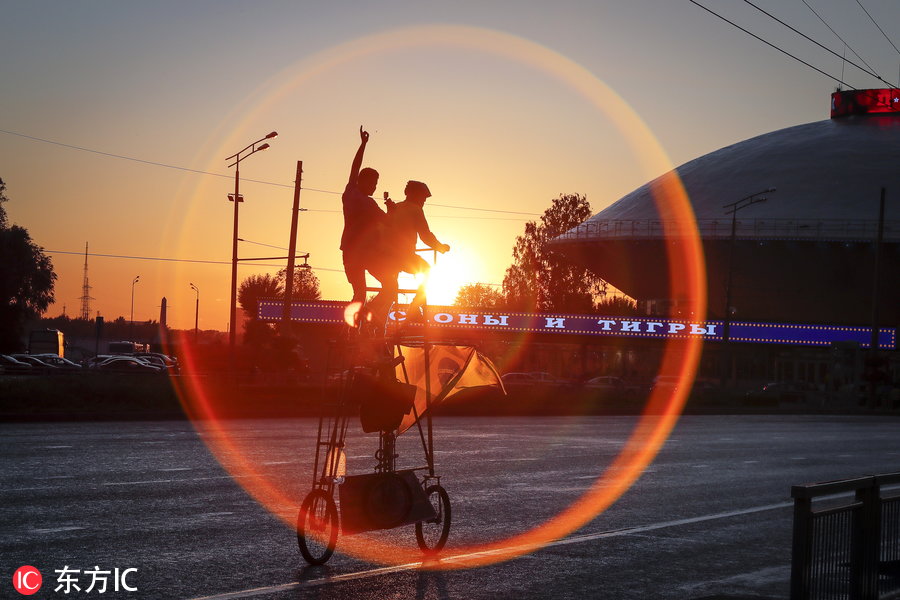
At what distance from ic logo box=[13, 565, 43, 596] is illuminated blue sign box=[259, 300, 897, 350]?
73.8m

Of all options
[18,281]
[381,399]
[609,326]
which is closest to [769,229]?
[609,326]

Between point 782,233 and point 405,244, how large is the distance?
3326 inches

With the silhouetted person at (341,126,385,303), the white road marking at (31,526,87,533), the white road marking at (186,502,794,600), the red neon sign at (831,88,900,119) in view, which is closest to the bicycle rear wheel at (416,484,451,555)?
the white road marking at (186,502,794,600)

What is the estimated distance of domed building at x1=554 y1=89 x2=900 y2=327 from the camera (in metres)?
90.3

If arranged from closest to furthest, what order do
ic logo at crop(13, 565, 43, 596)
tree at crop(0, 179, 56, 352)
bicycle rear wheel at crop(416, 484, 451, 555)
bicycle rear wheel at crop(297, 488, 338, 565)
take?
ic logo at crop(13, 565, 43, 596), bicycle rear wheel at crop(297, 488, 338, 565), bicycle rear wheel at crop(416, 484, 451, 555), tree at crop(0, 179, 56, 352)

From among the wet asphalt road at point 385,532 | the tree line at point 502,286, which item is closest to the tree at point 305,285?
the tree line at point 502,286

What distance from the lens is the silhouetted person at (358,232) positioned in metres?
8.48

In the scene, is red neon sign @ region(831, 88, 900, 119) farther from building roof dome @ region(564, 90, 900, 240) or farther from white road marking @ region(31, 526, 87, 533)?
white road marking @ region(31, 526, 87, 533)

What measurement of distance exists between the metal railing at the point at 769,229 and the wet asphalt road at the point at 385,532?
6529 cm

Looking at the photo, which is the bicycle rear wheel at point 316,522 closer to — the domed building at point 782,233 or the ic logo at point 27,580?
the ic logo at point 27,580

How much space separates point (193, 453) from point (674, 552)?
35.6ft

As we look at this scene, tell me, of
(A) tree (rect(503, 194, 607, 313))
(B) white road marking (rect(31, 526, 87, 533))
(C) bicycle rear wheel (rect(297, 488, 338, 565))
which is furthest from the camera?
(A) tree (rect(503, 194, 607, 313))

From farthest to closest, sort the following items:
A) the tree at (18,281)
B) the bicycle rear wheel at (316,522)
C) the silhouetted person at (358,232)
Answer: the tree at (18,281) < the bicycle rear wheel at (316,522) < the silhouetted person at (358,232)

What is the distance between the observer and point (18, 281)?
83250mm
